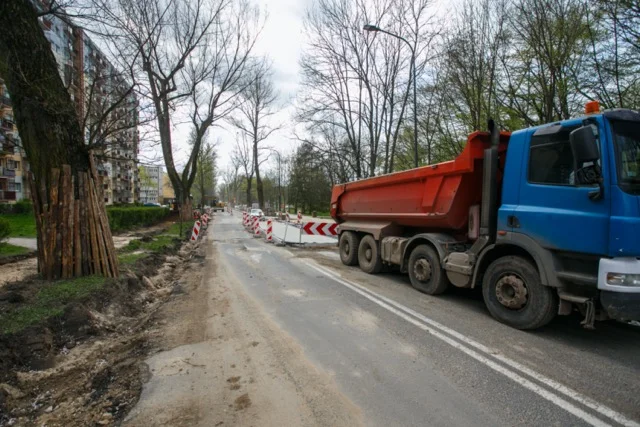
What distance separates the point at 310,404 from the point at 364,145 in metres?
29.5

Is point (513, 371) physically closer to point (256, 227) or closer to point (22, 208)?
point (256, 227)

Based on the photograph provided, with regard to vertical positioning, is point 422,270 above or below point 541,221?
below

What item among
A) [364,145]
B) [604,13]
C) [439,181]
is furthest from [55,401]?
[364,145]

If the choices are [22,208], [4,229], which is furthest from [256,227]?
[22,208]

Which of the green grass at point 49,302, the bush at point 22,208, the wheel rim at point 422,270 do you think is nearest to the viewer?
the green grass at point 49,302

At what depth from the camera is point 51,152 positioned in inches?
260

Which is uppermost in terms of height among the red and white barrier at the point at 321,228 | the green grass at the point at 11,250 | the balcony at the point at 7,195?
the balcony at the point at 7,195

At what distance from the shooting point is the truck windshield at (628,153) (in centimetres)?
402

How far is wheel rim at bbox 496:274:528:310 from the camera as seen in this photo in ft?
16.1

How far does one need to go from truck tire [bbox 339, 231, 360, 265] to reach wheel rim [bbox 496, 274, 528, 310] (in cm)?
519

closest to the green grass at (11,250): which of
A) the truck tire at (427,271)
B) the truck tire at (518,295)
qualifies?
the truck tire at (427,271)

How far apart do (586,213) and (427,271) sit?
3103 millimetres

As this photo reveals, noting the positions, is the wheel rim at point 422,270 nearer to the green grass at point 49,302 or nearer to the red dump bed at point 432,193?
the red dump bed at point 432,193

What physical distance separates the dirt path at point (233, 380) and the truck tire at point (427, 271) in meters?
3.14
